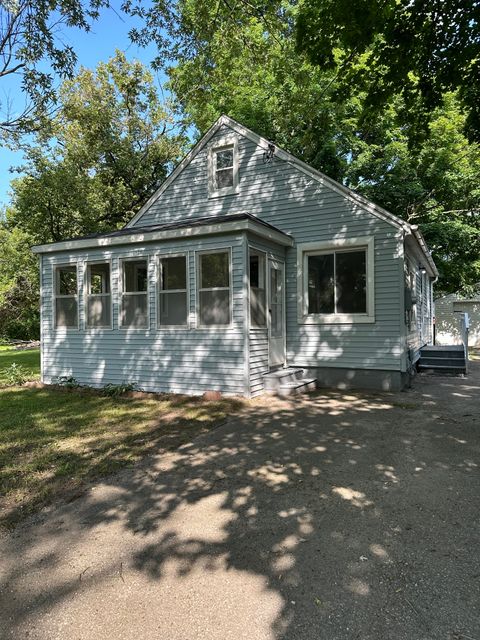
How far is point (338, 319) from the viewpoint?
9.18 m

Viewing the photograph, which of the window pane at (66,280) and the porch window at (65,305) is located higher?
the window pane at (66,280)

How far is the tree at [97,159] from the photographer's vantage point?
59.4 ft

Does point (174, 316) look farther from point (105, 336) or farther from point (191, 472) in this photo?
point (191, 472)

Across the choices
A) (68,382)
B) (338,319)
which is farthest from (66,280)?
(338,319)

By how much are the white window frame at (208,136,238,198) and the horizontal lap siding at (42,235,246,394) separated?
2.73 metres

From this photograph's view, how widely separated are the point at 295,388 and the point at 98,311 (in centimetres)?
489

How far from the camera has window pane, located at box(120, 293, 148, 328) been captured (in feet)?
30.2

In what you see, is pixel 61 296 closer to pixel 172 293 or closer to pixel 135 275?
pixel 135 275

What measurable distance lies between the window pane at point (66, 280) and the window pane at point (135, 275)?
1566 millimetres

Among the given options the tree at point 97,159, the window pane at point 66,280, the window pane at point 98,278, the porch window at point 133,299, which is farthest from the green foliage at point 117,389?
the tree at point 97,159

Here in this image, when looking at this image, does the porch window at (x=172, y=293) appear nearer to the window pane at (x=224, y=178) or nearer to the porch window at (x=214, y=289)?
the porch window at (x=214, y=289)

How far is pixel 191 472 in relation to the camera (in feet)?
14.2

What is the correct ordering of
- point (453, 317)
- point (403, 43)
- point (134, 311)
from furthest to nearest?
point (453, 317), point (134, 311), point (403, 43)

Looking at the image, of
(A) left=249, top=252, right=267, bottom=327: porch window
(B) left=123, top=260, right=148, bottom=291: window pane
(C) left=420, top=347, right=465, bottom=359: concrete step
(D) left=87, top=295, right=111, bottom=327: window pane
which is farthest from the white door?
(C) left=420, top=347, right=465, bottom=359: concrete step
